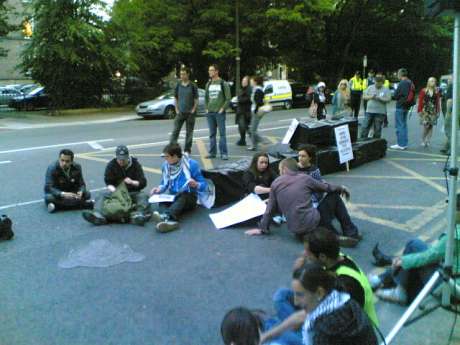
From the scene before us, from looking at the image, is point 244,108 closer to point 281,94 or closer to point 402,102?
point 402,102

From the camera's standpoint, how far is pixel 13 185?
8.67 meters

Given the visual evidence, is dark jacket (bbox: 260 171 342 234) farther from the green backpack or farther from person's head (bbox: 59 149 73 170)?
person's head (bbox: 59 149 73 170)

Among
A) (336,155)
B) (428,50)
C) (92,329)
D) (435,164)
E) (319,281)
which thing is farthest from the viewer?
(428,50)

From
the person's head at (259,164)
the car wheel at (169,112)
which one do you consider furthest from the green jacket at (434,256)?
the car wheel at (169,112)

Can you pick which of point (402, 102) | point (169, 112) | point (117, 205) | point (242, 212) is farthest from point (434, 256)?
point (169, 112)

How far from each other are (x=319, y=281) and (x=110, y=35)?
80.2ft

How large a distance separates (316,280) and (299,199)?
2936 millimetres

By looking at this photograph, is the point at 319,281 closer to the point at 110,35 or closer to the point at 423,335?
the point at 423,335

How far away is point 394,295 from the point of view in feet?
13.9

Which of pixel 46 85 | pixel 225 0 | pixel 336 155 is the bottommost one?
pixel 336 155

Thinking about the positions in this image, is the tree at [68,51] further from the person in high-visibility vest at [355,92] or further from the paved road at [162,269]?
the paved road at [162,269]

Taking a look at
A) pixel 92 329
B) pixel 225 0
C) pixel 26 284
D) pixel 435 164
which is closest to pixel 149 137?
pixel 435 164

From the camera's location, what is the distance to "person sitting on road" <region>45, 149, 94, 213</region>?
7070mm

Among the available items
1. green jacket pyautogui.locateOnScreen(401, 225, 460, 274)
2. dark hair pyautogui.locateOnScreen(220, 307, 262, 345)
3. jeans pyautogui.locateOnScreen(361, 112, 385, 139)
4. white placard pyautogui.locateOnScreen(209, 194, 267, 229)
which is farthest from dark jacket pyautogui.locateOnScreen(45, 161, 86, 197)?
jeans pyautogui.locateOnScreen(361, 112, 385, 139)
